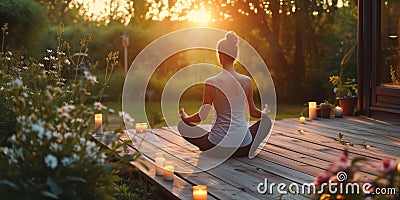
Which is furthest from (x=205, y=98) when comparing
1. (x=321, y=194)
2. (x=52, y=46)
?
(x=52, y=46)

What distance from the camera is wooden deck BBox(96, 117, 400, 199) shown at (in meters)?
3.48

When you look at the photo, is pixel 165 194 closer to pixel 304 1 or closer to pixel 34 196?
pixel 34 196

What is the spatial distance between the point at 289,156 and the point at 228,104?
58 centimetres

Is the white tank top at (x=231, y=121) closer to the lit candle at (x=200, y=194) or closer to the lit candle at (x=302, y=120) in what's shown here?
the lit candle at (x=200, y=194)

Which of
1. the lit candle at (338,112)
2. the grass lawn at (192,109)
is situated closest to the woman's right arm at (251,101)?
the lit candle at (338,112)

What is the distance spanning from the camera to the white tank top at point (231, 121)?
14.0ft

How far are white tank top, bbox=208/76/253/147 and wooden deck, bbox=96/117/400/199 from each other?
0.47ft

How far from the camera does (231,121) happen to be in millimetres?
4270

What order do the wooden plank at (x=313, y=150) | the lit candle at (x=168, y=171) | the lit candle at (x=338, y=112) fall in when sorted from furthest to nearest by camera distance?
the lit candle at (x=338, y=112) → the wooden plank at (x=313, y=150) → the lit candle at (x=168, y=171)

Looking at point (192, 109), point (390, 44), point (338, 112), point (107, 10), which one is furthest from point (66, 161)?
point (107, 10)

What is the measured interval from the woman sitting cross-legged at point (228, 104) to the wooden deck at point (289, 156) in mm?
148

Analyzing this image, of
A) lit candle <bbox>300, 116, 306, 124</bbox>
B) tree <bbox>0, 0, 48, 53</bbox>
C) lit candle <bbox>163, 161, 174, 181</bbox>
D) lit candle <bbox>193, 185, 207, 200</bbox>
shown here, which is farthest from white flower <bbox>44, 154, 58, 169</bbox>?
tree <bbox>0, 0, 48, 53</bbox>

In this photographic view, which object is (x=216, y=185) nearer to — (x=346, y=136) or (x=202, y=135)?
(x=202, y=135)

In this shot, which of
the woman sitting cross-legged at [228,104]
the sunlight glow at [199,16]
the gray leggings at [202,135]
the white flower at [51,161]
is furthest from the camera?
the sunlight glow at [199,16]
